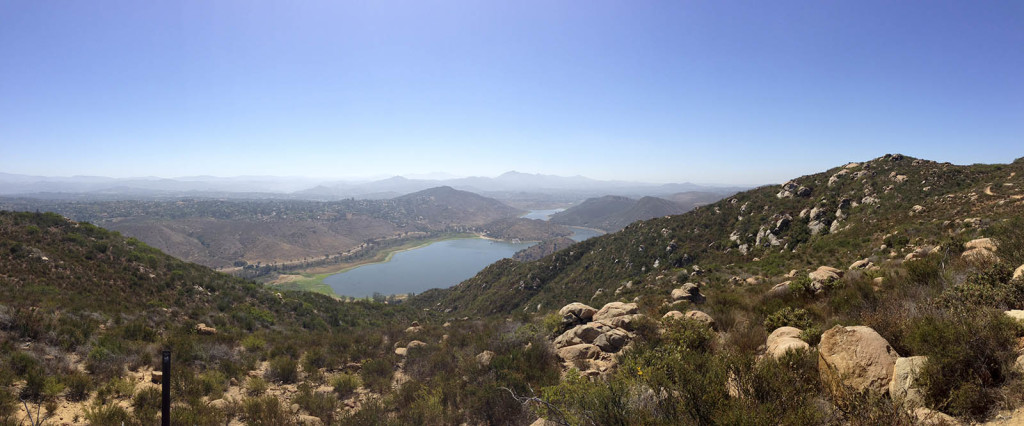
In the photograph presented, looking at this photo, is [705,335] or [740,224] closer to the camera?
[705,335]

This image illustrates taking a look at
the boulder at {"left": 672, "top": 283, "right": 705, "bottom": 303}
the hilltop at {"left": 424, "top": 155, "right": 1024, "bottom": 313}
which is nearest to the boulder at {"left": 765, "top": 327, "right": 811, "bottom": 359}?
the boulder at {"left": 672, "top": 283, "right": 705, "bottom": 303}

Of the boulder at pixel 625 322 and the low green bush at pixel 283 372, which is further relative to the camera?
the boulder at pixel 625 322

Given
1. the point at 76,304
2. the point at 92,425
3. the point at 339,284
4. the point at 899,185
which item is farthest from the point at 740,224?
the point at 339,284

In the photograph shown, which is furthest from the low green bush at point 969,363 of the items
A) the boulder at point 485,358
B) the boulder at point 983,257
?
the boulder at point 485,358

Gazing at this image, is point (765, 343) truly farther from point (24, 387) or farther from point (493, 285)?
point (493, 285)

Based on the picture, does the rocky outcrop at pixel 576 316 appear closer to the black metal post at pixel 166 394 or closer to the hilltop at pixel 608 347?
the hilltop at pixel 608 347
